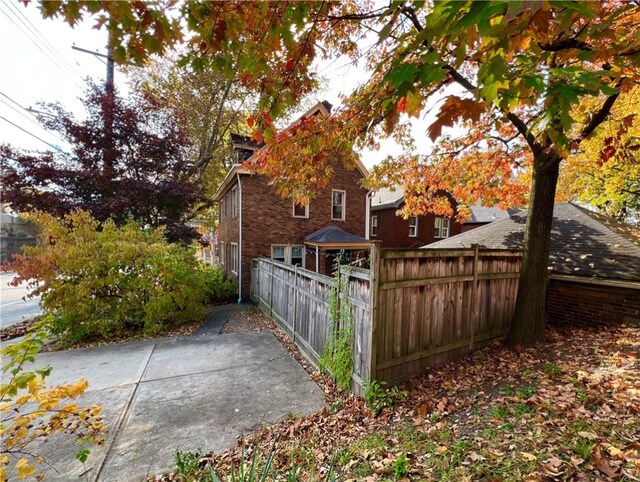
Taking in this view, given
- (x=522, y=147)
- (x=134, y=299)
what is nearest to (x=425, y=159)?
(x=522, y=147)

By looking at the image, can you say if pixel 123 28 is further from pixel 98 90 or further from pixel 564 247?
pixel 98 90

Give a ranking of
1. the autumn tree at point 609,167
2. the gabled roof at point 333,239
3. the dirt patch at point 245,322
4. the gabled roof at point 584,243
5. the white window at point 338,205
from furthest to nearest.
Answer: the white window at point 338,205, the gabled roof at point 333,239, the dirt patch at point 245,322, the gabled roof at point 584,243, the autumn tree at point 609,167

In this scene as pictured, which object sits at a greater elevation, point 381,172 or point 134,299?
point 381,172

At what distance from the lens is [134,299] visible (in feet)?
25.8

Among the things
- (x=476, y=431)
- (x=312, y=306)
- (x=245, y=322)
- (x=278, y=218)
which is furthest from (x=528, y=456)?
(x=278, y=218)

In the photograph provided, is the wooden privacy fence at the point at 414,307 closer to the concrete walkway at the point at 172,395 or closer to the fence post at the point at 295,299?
the fence post at the point at 295,299

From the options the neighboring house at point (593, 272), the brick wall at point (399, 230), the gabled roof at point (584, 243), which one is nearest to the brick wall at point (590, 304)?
the neighboring house at point (593, 272)

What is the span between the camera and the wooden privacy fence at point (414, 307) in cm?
406

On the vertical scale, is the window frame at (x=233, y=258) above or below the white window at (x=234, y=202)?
below

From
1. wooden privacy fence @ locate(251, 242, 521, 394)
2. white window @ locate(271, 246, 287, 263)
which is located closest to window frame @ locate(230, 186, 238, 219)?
white window @ locate(271, 246, 287, 263)

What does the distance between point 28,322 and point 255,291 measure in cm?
713

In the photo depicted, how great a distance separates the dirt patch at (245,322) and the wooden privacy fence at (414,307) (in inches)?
96.2

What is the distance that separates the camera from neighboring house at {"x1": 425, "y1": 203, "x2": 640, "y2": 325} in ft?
19.9

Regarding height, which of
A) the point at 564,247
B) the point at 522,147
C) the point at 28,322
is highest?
the point at 522,147
